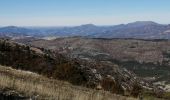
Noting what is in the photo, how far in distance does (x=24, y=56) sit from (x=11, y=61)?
247 centimetres

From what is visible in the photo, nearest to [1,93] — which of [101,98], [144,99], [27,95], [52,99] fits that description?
[27,95]

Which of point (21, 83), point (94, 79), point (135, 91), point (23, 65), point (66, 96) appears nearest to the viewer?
point (66, 96)

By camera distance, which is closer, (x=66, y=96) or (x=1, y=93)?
(x=1, y=93)

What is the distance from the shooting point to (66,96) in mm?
11461

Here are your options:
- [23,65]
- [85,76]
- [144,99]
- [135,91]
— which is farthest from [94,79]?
[144,99]

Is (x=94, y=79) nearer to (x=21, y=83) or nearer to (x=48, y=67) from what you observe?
(x=48, y=67)

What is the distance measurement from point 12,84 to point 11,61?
56.5ft

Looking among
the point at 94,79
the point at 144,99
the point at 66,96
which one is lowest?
the point at 94,79

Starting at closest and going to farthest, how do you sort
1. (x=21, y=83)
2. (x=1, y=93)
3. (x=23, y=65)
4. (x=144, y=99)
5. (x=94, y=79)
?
(x=1, y=93) → (x=21, y=83) → (x=144, y=99) → (x=23, y=65) → (x=94, y=79)

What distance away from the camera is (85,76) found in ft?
96.4

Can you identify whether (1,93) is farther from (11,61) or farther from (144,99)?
(11,61)

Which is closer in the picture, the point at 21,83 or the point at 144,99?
the point at 21,83

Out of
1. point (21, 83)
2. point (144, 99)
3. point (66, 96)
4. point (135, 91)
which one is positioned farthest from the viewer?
point (135, 91)

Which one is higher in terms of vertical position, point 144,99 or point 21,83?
point 21,83
